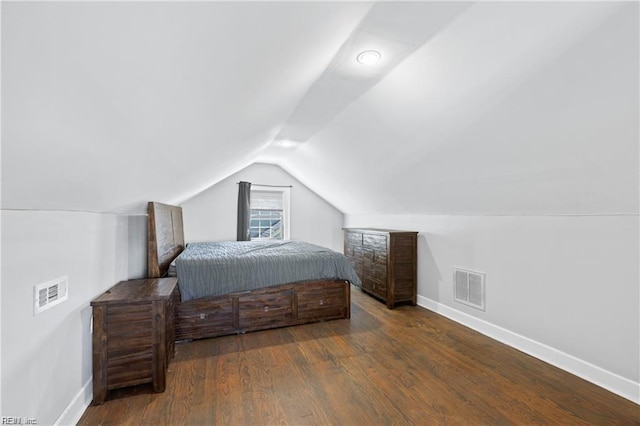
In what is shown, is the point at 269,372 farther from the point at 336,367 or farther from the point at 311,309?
the point at 311,309

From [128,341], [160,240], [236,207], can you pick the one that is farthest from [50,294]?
[236,207]

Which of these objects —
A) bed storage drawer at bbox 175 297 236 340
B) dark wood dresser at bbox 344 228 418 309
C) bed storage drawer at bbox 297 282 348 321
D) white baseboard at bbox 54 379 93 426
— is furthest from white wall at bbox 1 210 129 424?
dark wood dresser at bbox 344 228 418 309

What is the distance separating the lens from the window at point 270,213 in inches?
228

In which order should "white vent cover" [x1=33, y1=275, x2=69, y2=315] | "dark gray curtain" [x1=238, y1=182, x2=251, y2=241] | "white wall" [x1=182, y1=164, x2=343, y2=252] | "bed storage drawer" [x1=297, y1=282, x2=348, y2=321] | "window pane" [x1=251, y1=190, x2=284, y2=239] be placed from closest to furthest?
1. "white vent cover" [x1=33, y1=275, x2=69, y2=315]
2. "bed storage drawer" [x1=297, y1=282, x2=348, y2=321]
3. "white wall" [x1=182, y1=164, x2=343, y2=252]
4. "dark gray curtain" [x1=238, y1=182, x2=251, y2=241]
5. "window pane" [x1=251, y1=190, x2=284, y2=239]

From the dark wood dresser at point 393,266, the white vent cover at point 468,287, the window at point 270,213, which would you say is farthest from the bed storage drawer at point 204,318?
the window at point 270,213

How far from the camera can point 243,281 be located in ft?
9.87

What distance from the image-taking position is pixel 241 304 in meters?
3.03

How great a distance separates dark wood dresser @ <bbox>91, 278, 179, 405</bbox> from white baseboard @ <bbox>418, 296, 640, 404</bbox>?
2.95m

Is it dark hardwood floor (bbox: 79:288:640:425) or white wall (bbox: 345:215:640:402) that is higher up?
white wall (bbox: 345:215:640:402)

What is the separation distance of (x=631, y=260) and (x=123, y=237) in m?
3.78

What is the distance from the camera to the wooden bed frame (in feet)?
9.23

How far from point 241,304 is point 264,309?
0.81ft

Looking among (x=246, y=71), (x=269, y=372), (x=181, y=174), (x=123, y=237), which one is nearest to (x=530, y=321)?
(x=269, y=372)

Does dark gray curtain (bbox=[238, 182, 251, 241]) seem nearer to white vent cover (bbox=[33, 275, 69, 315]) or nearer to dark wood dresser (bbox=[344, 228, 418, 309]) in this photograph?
dark wood dresser (bbox=[344, 228, 418, 309])
